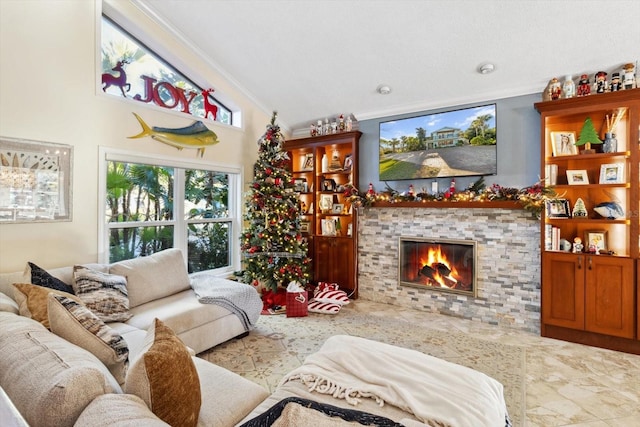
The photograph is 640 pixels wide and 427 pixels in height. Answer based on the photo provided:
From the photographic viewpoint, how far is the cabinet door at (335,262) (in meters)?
4.67

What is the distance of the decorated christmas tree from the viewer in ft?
14.1

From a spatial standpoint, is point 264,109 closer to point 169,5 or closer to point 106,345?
point 169,5

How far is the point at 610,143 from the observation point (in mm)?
3121

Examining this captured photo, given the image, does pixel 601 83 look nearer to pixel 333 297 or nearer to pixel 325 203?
pixel 325 203

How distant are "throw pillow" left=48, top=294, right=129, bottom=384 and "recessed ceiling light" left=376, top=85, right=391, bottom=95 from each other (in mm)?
3757

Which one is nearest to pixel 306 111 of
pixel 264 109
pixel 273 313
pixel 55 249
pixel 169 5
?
pixel 264 109

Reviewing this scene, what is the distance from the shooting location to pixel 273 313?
13.1 feet

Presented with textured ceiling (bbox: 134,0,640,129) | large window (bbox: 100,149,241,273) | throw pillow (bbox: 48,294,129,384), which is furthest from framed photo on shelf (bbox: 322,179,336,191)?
throw pillow (bbox: 48,294,129,384)

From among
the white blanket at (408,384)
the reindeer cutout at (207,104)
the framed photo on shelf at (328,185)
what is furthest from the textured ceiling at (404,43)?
the white blanket at (408,384)

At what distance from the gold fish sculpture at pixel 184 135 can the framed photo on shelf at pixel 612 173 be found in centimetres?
451

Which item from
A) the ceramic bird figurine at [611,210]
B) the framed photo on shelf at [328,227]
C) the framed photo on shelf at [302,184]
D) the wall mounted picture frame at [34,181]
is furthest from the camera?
the framed photo on shelf at [302,184]

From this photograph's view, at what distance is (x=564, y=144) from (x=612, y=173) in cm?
51

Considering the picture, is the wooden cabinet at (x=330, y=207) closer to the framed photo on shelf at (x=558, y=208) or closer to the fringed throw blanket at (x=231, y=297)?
the fringed throw blanket at (x=231, y=297)

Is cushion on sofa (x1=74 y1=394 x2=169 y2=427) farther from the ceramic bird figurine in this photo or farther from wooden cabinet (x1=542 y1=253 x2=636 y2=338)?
the ceramic bird figurine
